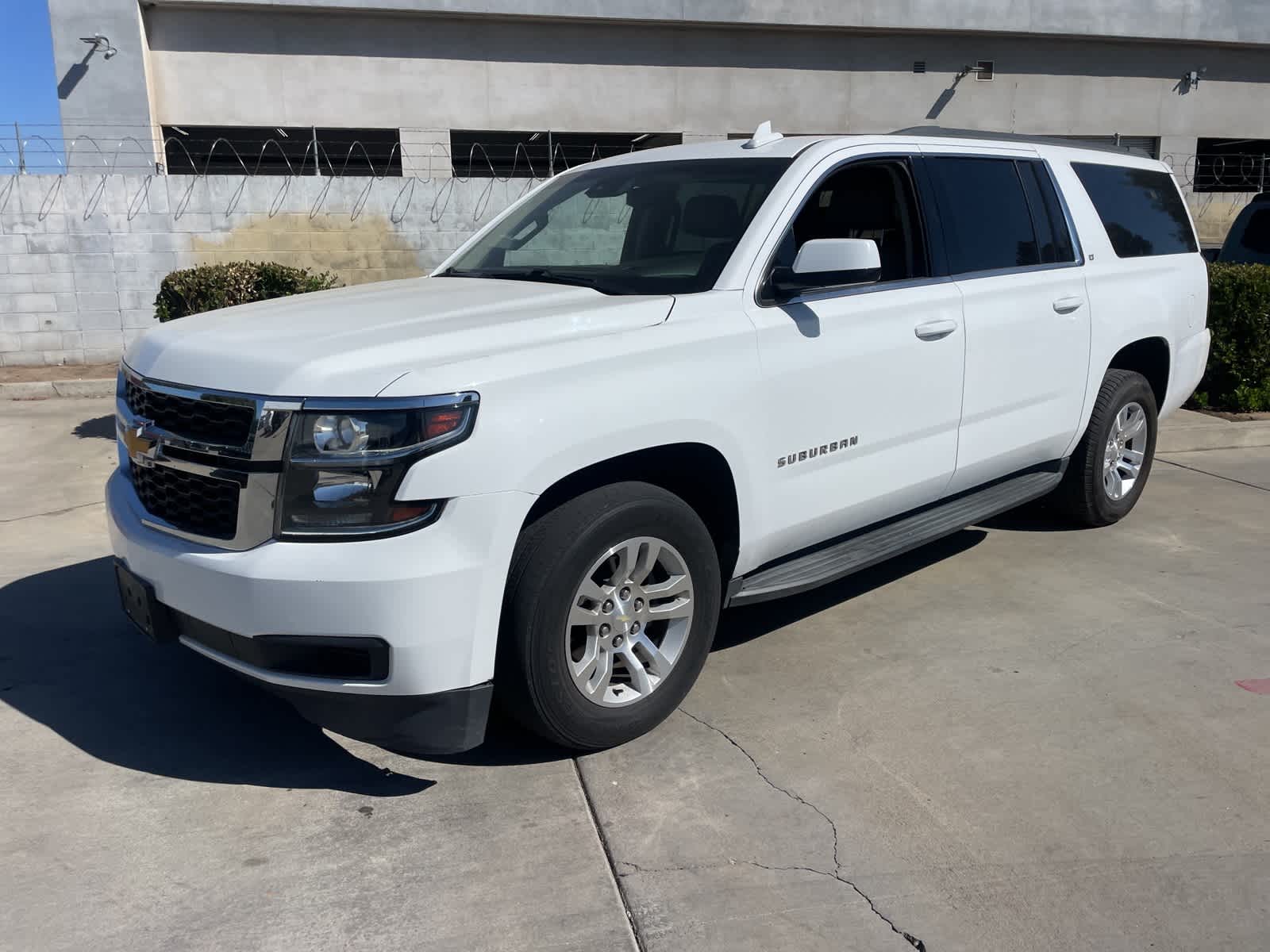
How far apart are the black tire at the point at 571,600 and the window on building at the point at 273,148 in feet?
47.7

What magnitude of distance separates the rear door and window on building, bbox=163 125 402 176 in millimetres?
13360

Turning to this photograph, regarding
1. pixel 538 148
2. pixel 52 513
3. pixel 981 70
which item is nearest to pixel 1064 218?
pixel 52 513

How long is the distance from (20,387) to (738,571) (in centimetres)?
892

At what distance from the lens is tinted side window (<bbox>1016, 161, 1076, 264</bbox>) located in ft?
16.8

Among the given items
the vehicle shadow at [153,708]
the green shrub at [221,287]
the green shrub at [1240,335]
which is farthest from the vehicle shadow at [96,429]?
the green shrub at [1240,335]

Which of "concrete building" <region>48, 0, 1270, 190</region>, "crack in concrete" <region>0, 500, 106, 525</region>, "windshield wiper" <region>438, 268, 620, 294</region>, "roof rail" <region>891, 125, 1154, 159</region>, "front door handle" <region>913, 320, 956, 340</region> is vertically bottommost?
"crack in concrete" <region>0, 500, 106, 525</region>

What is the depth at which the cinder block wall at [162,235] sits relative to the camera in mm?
11141

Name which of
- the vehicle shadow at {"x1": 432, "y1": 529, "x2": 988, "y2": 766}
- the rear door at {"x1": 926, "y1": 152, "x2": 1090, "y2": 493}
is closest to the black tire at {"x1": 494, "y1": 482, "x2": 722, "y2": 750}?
the vehicle shadow at {"x1": 432, "y1": 529, "x2": 988, "y2": 766}

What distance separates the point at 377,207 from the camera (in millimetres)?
11859

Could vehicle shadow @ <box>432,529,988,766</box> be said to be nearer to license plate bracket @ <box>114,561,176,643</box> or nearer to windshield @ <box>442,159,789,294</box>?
license plate bracket @ <box>114,561,176,643</box>

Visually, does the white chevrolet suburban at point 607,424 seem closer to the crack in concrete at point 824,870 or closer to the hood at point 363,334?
the hood at point 363,334

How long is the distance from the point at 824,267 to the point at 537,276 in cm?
120

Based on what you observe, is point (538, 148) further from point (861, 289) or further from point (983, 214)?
point (861, 289)

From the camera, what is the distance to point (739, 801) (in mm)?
3301
